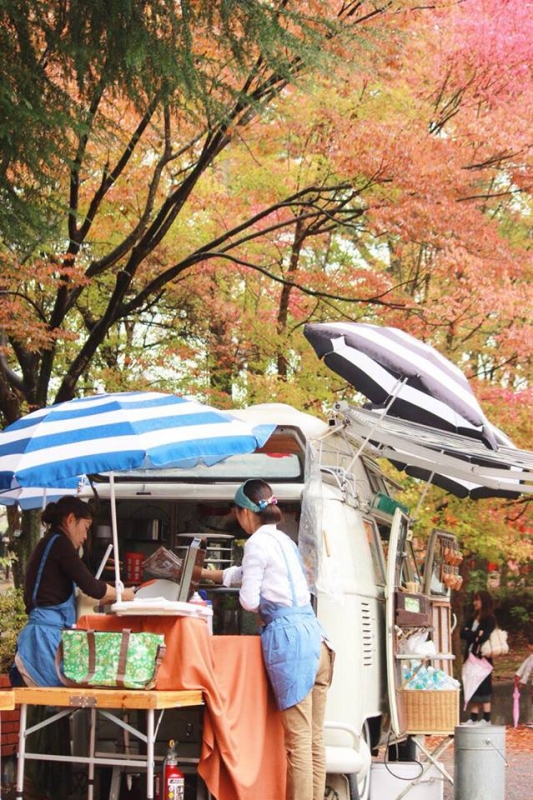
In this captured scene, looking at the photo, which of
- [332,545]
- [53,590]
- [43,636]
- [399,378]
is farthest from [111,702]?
[399,378]

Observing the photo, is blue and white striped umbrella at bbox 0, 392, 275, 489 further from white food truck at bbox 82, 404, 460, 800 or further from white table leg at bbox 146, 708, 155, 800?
white table leg at bbox 146, 708, 155, 800

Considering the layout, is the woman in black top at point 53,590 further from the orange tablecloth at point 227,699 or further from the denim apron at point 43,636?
the orange tablecloth at point 227,699

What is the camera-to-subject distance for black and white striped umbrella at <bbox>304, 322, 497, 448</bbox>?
8.29 metres

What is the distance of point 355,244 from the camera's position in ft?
59.3

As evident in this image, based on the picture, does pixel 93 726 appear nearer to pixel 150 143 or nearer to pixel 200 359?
pixel 150 143

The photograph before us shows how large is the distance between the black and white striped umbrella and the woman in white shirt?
1747 millimetres

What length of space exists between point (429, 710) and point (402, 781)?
0.57 metres

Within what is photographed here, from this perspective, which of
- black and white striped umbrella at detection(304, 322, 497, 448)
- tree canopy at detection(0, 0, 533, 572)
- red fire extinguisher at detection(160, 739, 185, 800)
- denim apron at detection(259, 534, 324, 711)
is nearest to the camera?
red fire extinguisher at detection(160, 739, 185, 800)

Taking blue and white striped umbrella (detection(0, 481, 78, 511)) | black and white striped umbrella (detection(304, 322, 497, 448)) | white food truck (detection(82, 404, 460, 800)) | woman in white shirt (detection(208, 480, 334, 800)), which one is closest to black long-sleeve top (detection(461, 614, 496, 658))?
white food truck (detection(82, 404, 460, 800))

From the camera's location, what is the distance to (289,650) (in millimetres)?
6500

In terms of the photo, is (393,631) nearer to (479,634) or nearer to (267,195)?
(267,195)

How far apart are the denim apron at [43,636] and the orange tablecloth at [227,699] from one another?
0.48m

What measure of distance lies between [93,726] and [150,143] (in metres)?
8.21

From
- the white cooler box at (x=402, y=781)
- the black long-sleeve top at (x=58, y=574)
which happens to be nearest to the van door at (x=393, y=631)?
the white cooler box at (x=402, y=781)
